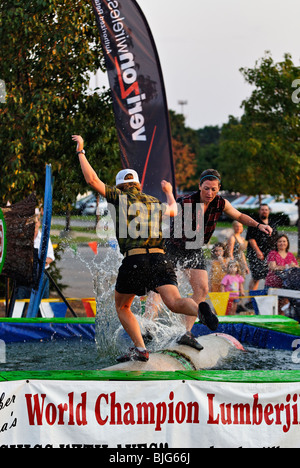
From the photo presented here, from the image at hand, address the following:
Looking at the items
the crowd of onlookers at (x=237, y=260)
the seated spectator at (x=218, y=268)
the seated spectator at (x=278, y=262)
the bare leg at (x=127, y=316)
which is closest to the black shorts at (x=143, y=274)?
the bare leg at (x=127, y=316)

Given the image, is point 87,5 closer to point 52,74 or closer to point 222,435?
point 52,74

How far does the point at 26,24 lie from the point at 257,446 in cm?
816

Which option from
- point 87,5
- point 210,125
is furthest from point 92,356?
point 210,125

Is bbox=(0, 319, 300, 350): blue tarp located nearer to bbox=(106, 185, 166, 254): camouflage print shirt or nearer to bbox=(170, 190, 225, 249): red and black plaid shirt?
bbox=(170, 190, 225, 249): red and black plaid shirt

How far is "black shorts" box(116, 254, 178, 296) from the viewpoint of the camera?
17.4ft

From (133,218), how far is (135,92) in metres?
5.45

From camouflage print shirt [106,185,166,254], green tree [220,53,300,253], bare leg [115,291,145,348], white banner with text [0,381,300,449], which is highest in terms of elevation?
green tree [220,53,300,253]

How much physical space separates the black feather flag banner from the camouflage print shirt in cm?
473

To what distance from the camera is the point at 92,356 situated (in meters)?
6.64

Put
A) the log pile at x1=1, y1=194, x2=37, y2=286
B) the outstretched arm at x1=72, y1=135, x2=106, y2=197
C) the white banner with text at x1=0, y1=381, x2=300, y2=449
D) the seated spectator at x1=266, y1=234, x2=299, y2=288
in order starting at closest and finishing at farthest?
1. the white banner with text at x1=0, y1=381, x2=300, y2=449
2. the outstretched arm at x1=72, y1=135, x2=106, y2=197
3. the log pile at x1=1, y1=194, x2=37, y2=286
4. the seated spectator at x1=266, y1=234, x2=299, y2=288

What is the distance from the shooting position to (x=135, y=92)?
1035 centimetres

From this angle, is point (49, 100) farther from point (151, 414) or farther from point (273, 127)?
point (273, 127)

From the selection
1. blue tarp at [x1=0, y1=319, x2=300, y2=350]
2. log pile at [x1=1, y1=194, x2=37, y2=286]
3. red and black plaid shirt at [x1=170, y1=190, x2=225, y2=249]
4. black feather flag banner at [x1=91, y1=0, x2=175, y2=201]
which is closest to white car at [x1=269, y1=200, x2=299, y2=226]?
black feather flag banner at [x1=91, y1=0, x2=175, y2=201]

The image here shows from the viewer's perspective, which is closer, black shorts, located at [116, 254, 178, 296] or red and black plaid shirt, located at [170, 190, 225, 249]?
black shorts, located at [116, 254, 178, 296]
